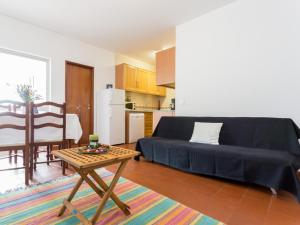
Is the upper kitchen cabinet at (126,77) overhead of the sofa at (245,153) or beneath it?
overhead

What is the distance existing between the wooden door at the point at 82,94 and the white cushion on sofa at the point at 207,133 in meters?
2.95

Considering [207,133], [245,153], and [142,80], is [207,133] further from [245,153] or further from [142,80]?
[142,80]

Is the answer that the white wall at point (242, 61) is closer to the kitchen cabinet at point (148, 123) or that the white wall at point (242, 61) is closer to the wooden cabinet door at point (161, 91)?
the kitchen cabinet at point (148, 123)

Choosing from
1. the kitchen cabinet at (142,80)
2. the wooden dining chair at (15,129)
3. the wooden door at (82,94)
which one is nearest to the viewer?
the wooden dining chair at (15,129)

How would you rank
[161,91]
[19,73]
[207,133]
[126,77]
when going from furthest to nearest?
1. [161,91]
2. [126,77]
3. [19,73]
4. [207,133]

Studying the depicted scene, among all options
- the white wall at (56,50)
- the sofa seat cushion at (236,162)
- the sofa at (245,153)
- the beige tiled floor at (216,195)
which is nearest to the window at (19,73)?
the white wall at (56,50)

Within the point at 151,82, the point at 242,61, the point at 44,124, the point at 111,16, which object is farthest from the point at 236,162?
the point at 151,82

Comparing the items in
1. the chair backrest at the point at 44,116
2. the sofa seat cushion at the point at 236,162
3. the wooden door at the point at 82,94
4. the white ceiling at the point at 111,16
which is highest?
the white ceiling at the point at 111,16

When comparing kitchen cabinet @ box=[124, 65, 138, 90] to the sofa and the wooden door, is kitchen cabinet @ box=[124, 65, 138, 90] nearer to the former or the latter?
the wooden door

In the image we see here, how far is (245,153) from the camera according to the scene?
1949 mm

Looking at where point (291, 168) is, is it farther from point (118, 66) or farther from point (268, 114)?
point (118, 66)

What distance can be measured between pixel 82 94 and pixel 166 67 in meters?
2.25

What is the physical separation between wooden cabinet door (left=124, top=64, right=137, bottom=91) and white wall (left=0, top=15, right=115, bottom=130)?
1.42 ft

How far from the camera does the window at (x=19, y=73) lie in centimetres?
332
